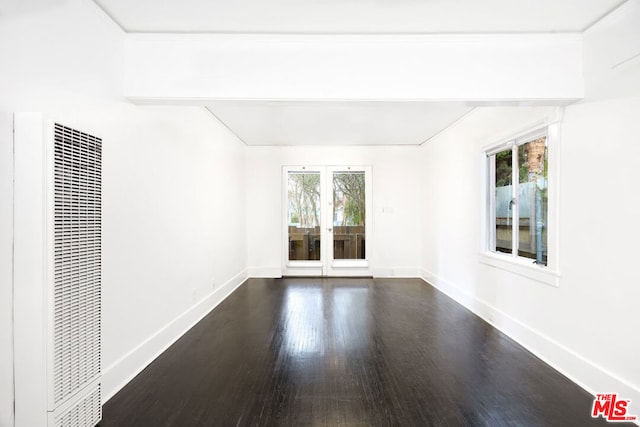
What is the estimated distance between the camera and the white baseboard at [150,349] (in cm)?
217

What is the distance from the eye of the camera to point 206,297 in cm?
393

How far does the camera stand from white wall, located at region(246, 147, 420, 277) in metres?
6.03

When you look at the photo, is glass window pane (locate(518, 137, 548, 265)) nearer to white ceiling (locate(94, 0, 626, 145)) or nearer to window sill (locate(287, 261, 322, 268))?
white ceiling (locate(94, 0, 626, 145))

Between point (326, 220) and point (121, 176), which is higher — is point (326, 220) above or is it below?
below

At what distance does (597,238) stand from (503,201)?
1.38 m

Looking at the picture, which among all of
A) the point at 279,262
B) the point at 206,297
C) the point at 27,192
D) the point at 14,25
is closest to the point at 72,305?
the point at 27,192

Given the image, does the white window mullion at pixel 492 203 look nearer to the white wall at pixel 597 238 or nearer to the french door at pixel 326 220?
the white wall at pixel 597 238

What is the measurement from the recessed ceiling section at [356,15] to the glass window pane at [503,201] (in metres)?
1.44

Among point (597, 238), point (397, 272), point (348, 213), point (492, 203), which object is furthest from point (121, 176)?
point (397, 272)

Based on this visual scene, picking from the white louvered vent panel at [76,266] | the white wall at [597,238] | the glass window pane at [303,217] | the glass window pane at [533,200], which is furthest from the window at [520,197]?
the white louvered vent panel at [76,266]

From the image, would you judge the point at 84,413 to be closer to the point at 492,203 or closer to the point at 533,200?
the point at 533,200

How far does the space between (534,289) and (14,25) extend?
4.04 metres

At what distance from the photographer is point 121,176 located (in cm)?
231

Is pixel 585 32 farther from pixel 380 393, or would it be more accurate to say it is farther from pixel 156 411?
pixel 156 411
